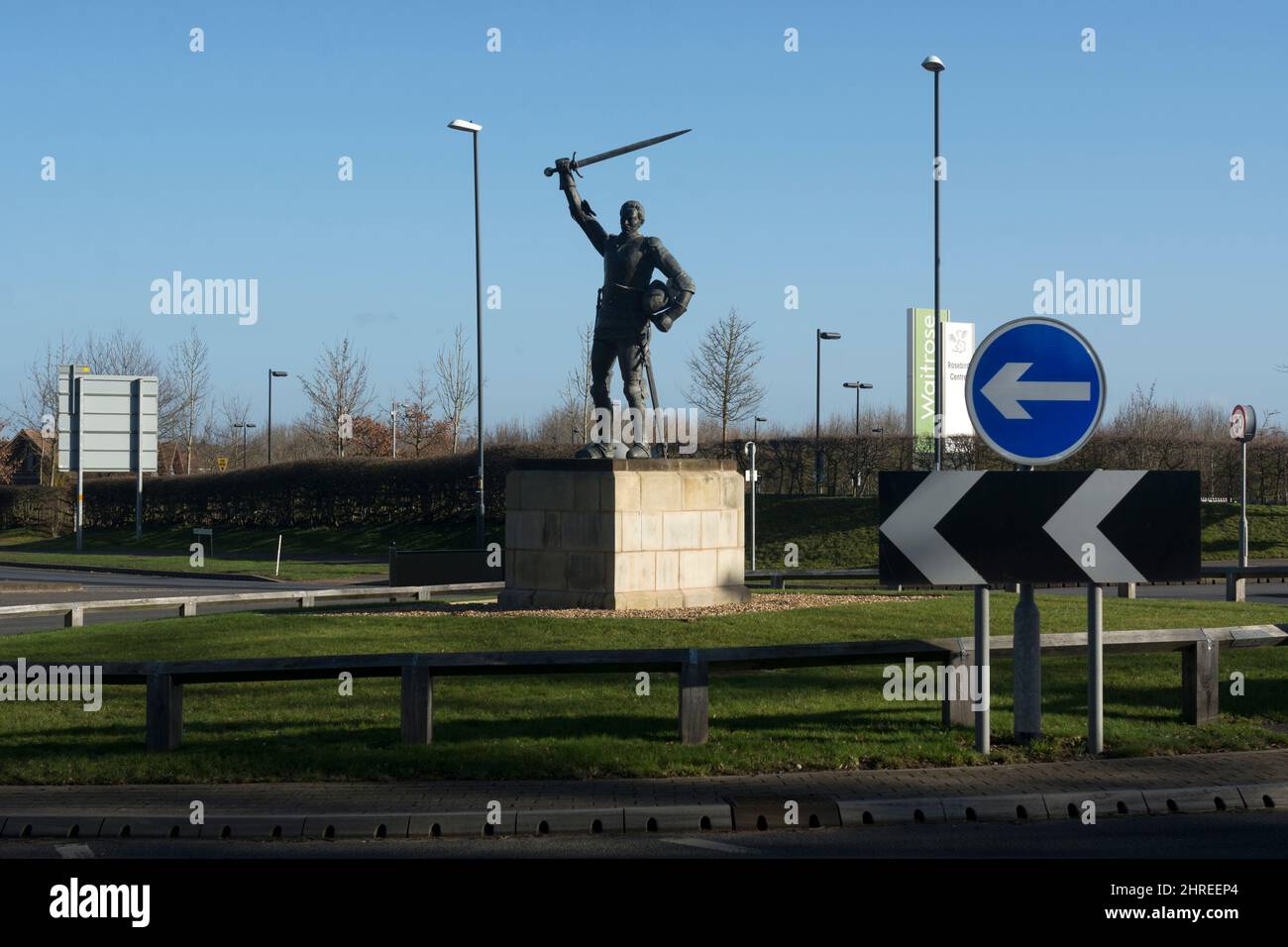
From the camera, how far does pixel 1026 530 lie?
9.20 m

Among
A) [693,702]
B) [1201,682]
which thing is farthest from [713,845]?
[1201,682]

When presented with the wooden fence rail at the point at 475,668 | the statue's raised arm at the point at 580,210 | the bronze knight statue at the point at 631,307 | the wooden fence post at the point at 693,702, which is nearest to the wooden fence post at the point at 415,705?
the wooden fence rail at the point at 475,668

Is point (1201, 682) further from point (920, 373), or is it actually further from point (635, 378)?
point (920, 373)

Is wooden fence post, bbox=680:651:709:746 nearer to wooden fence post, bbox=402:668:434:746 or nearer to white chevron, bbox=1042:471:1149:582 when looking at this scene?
wooden fence post, bbox=402:668:434:746

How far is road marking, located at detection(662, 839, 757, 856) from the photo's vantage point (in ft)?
23.5

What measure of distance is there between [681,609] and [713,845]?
9349mm

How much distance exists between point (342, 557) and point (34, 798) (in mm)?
39047

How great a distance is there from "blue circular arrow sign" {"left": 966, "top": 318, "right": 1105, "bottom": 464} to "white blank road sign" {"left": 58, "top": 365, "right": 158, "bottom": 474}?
3479 centimetres

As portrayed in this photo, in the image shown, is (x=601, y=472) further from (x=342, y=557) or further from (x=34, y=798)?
(x=342, y=557)

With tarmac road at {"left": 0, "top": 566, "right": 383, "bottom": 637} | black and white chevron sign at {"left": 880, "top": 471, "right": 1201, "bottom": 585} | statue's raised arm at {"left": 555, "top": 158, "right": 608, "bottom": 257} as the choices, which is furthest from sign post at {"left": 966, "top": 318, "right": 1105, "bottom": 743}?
tarmac road at {"left": 0, "top": 566, "right": 383, "bottom": 637}

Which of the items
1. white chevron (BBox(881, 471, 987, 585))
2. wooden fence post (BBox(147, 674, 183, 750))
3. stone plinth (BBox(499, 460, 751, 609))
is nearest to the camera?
white chevron (BBox(881, 471, 987, 585))

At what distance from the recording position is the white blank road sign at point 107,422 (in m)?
40.0

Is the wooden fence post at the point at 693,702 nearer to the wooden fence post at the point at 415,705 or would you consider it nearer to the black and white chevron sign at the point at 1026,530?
the black and white chevron sign at the point at 1026,530
